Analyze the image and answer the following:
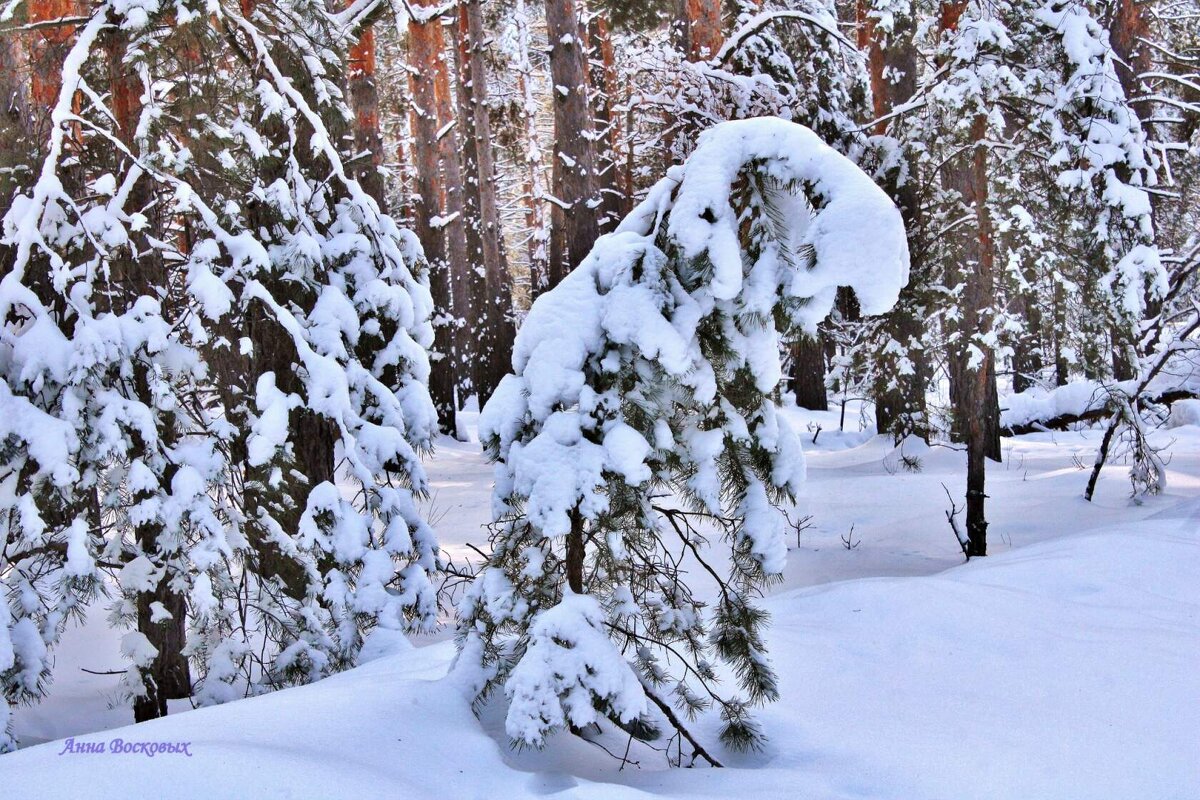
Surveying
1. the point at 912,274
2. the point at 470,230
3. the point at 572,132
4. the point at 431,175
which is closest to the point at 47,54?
the point at 572,132

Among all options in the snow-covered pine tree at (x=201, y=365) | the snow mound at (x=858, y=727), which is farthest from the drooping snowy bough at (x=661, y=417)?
the snow-covered pine tree at (x=201, y=365)

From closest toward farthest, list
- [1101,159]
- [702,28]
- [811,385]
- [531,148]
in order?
[1101,159] → [702,28] → [811,385] → [531,148]

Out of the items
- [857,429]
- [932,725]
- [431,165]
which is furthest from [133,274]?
[857,429]

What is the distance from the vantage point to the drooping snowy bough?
2861 millimetres

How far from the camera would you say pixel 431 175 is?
1623 centimetres

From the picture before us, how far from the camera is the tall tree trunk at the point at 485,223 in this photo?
16312 mm

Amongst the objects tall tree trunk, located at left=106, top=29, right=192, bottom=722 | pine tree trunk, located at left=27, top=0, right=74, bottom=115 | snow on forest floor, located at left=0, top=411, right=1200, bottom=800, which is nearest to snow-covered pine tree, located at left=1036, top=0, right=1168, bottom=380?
snow on forest floor, located at left=0, top=411, right=1200, bottom=800

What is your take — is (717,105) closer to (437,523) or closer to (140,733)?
(437,523)

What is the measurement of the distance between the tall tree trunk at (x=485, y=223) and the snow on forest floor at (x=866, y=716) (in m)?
11.0

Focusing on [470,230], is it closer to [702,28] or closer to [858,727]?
[702,28]

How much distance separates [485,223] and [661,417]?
569 inches

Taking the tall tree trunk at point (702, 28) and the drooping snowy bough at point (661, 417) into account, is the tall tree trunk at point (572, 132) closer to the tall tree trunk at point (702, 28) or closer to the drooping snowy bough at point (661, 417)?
the tall tree trunk at point (702, 28)

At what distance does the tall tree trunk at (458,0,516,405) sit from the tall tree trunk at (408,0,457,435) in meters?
0.77

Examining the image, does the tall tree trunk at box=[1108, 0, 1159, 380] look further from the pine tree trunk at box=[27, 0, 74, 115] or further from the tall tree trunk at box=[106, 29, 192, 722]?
the pine tree trunk at box=[27, 0, 74, 115]
